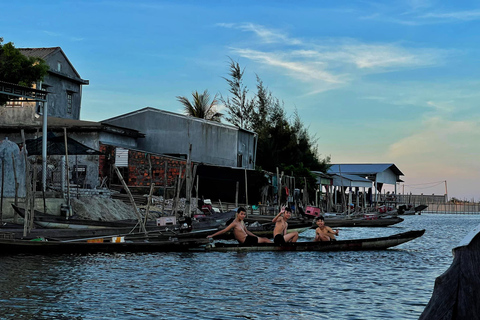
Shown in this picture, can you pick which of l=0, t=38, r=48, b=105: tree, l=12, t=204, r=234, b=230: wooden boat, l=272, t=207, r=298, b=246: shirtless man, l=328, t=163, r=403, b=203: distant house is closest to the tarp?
l=12, t=204, r=234, b=230: wooden boat

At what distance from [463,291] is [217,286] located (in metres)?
9.39

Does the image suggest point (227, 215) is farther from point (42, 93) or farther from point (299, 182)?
point (299, 182)

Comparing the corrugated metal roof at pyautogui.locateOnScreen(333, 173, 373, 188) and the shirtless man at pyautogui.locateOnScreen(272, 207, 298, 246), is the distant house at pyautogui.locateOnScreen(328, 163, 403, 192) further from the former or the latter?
the shirtless man at pyautogui.locateOnScreen(272, 207, 298, 246)

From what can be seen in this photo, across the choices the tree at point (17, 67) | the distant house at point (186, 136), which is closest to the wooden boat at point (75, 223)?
the tree at point (17, 67)

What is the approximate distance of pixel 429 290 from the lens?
11211 millimetres

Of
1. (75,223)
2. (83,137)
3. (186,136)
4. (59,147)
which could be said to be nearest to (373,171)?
(186,136)

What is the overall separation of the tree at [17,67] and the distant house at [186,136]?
22.7ft

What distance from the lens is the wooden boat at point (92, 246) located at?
14273 millimetres

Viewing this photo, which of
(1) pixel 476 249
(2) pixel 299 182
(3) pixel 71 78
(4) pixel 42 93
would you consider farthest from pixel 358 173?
(1) pixel 476 249

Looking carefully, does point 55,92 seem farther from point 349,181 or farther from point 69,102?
point 349,181

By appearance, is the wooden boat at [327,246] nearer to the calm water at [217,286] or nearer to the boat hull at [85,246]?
the calm water at [217,286]

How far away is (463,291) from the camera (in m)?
2.00

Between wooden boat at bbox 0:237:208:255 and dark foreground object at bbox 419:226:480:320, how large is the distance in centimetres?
1358

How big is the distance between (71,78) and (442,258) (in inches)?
1148
